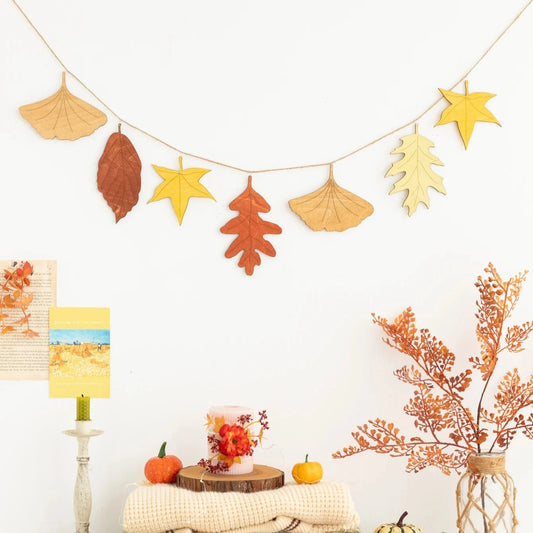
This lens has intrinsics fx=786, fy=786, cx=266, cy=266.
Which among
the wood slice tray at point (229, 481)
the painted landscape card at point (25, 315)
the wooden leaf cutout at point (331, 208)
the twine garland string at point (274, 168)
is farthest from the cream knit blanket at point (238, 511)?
the twine garland string at point (274, 168)

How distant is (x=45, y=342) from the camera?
185 centimetres

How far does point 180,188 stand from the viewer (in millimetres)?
1879

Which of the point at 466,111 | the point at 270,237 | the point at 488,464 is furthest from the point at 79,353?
the point at 466,111

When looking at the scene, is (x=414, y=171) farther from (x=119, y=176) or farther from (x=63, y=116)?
(x=63, y=116)

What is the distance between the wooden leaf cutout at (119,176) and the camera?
73.4 inches

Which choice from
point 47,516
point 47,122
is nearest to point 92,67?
point 47,122

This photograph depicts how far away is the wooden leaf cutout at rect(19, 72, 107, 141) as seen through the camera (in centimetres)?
186

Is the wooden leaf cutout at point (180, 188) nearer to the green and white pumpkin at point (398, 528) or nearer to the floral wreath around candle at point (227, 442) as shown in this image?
the floral wreath around candle at point (227, 442)

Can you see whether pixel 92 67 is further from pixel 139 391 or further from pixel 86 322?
pixel 139 391

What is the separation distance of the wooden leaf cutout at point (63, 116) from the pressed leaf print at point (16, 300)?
1.05 feet

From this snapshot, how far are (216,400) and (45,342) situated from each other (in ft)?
1.40

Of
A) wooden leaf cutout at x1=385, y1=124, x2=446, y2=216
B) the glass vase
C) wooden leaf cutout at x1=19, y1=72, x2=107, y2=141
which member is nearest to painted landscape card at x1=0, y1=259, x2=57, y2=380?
wooden leaf cutout at x1=19, y1=72, x2=107, y2=141

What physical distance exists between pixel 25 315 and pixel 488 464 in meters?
1.11

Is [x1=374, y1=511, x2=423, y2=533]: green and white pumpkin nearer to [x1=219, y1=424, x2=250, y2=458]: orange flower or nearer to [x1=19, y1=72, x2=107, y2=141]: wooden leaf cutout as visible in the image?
[x1=219, y1=424, x2=250, y2=458]: orange flower
